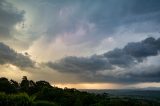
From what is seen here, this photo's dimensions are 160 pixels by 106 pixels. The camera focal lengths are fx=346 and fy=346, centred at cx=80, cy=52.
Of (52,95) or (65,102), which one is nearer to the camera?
(65,102)

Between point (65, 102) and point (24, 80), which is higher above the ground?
point (24, 80)

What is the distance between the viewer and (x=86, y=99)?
7006 centimetres

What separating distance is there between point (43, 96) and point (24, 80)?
2173 cm

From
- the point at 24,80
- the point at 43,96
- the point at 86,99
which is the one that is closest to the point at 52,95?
the point at 43,96

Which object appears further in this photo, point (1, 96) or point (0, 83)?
point (0, 83)

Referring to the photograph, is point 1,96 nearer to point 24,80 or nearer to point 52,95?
point 52,95

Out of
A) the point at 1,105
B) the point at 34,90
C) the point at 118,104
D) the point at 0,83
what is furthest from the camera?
the point at 34,90

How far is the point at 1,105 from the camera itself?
56875mm

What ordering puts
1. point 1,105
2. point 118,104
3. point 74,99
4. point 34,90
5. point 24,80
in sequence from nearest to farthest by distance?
point 1,105, point 118,104, point 74,99, point 34,90, point 24,80

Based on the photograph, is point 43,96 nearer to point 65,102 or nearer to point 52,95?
point 52,95

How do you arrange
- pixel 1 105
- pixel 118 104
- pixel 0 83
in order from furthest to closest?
pixel 0 83
pixel 118 104
pixel 1 105

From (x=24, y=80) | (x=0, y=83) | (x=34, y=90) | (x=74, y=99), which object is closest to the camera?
(x=74, y=99)

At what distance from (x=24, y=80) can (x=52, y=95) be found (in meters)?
22.4

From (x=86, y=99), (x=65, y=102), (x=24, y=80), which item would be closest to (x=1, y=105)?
(x=65, y=102)
